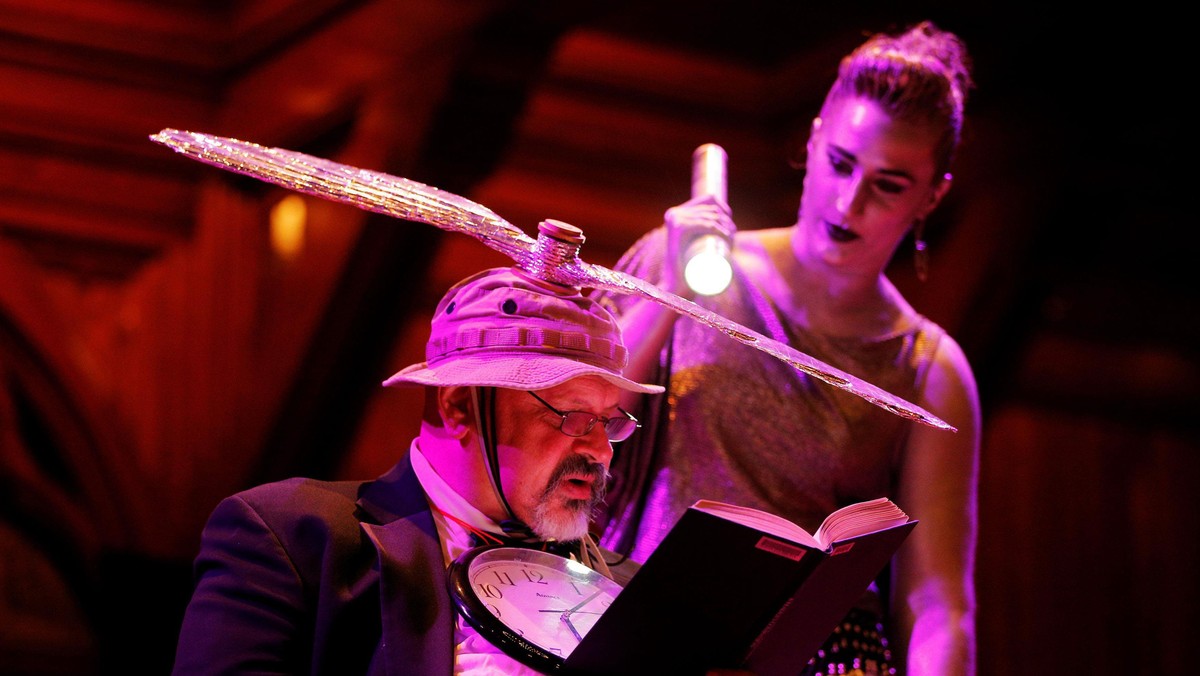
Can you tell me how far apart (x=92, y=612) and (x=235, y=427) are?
0.84m

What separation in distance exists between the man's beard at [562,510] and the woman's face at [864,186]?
2.51 ft

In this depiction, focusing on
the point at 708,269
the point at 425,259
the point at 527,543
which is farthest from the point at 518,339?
the point at 425,259

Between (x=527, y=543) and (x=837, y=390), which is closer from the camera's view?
(x=527, y=543)

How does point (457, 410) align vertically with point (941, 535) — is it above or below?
above

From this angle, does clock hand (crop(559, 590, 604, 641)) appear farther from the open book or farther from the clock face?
the open book

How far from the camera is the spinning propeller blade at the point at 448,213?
1483 millimetres

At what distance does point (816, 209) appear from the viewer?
7.33ft

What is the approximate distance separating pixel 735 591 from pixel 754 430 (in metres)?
0.74

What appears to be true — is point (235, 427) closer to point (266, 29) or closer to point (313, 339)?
point (313, 339)

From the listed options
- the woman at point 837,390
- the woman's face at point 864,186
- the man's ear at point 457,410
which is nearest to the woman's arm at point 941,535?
the woman at point 837,390

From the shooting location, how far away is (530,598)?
161 cm

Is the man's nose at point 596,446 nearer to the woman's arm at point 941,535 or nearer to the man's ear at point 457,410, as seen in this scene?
the man's ear at point 457,410

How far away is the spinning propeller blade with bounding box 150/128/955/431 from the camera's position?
1483 millimetres

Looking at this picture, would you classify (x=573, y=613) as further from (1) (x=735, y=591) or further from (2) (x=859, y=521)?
(2) (x=859, y=521)
